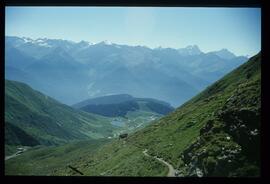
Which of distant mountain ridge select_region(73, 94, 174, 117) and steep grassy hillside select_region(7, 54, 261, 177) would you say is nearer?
steep grassy hillside select_region(7, 54, 261, 177)

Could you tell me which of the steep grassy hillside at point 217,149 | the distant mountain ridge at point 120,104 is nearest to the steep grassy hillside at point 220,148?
the steep grassy hillside at point 217,149

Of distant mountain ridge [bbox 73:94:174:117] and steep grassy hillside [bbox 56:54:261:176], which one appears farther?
distant mountain ridge [bbox 73:94:174:117]

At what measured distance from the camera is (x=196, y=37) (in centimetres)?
1712

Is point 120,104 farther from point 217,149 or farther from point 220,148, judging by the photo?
point 220,148

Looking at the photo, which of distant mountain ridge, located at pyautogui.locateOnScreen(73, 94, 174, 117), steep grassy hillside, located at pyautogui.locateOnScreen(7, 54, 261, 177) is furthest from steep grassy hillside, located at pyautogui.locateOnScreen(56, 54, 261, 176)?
distant mountain ridge, located at pyautogui.locateOnScreen(73, 94, 174, 117)

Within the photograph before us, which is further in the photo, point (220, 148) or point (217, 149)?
point (217, 149)

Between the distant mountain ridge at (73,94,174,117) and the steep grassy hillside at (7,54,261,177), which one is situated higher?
the distant mountain ridge at (73,94,174,117)

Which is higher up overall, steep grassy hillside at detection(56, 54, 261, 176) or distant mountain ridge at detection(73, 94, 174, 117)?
distant mountain ridge at detection(73, 94, 174, 117)

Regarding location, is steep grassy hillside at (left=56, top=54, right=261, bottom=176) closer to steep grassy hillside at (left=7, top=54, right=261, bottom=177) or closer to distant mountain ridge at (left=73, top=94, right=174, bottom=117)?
steep grassy hillside at (left=7, top=54, right=261, bottom=177)

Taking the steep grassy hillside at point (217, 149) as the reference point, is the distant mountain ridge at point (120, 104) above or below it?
above

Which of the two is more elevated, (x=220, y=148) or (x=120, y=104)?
(x=120, y=104)

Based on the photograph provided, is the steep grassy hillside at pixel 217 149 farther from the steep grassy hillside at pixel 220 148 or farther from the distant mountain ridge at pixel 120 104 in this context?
the distant mountain ridge at pixel 120 104

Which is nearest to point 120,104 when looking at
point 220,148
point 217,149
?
point 217,149

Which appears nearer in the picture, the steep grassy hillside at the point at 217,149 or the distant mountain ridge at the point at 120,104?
the steep grassy hillside at the point at 217,149
